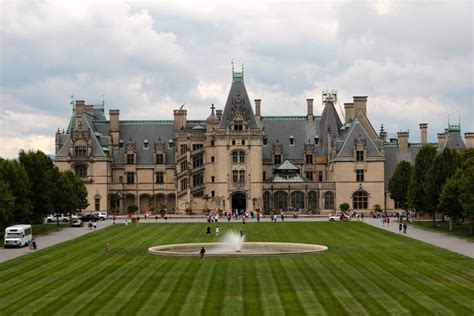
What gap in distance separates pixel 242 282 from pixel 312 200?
273ft

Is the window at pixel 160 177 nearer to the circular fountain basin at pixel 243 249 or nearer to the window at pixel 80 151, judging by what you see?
the window at pixel 80 151

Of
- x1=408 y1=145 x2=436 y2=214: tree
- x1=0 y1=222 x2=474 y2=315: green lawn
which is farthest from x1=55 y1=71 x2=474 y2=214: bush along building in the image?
x1=0 y1=222 x2=474 y2=315: green lawn

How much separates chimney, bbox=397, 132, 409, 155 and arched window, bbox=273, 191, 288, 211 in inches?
898

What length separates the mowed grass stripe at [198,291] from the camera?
37.6 m

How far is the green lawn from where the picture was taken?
38281 mm

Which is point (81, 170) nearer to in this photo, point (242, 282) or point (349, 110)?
point (349, 110)

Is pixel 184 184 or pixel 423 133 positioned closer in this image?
pixel 184 184

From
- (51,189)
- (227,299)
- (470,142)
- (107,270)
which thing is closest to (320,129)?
(470,142)

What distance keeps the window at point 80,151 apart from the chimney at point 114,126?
24.2 ft

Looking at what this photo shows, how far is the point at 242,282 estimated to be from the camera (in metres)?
46.0

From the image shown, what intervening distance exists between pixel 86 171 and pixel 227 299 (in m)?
96.6

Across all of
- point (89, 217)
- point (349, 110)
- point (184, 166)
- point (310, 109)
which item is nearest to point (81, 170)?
point (184, 166)

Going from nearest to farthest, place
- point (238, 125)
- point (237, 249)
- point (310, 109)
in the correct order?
point (237, 249), point (238, 125), point (310, 109)

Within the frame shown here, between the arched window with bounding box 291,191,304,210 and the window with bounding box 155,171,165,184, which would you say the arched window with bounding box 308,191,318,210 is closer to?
the arched window with bounding box 291,191,304,210
